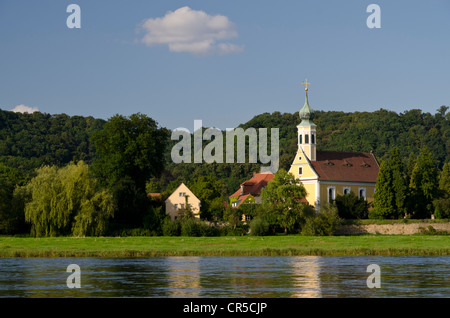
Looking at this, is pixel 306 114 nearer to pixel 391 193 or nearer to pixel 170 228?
pixel 391 193

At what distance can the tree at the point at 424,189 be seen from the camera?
82812 mm

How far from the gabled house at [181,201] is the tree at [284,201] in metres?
8.75

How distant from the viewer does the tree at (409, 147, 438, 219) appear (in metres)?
82.8

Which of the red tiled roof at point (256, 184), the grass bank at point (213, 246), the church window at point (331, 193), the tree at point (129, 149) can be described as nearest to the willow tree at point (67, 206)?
the grass bank at point (213, 246)

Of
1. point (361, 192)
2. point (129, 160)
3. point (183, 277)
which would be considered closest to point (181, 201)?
point (129, 160)

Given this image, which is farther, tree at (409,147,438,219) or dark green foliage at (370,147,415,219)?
tree at (409,147,438,219)

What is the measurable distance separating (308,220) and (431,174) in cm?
1929

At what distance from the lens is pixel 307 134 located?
9081 centimetres

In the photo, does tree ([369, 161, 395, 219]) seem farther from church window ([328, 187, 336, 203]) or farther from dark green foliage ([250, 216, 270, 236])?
dark green foliage ([250, 216, 270, 236])

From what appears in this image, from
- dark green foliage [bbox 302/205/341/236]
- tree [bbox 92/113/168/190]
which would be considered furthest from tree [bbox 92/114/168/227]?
dark green foliage [bbox 302/205/341/236]

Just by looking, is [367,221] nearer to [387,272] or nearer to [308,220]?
[308,220]

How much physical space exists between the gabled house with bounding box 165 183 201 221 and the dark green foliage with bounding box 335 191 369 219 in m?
15.4

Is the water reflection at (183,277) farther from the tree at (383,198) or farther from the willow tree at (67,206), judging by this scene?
the tree at (383,198)
